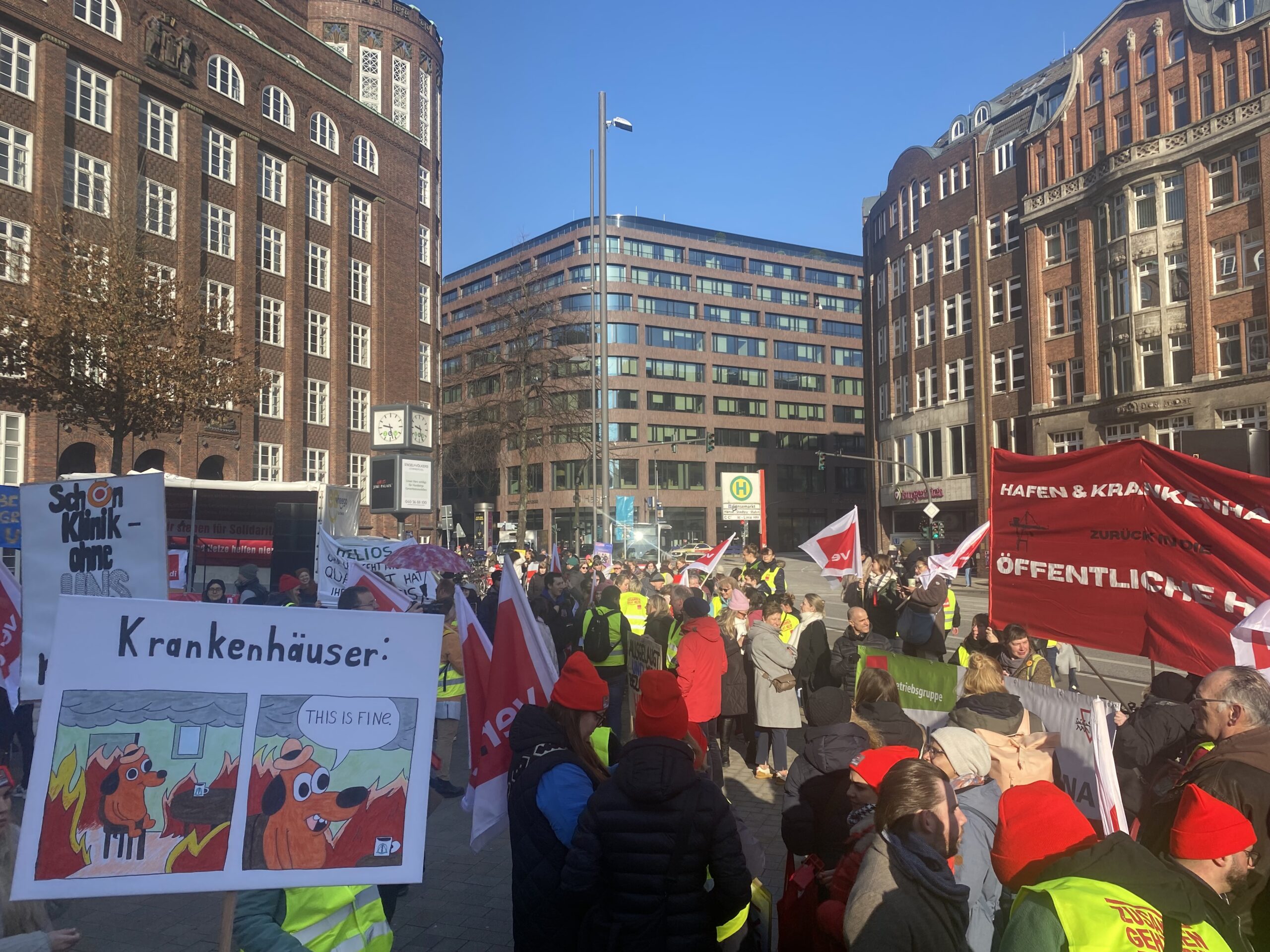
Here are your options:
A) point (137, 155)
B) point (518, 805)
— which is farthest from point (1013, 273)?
point (518, 805)

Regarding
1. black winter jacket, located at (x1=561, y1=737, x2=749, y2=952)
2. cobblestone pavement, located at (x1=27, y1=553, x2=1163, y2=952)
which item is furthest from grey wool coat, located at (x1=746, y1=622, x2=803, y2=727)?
black winter jacket, located at (x1=561, y1=737, x2=749, y2=952)

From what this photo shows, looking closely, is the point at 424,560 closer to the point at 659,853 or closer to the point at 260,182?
the point at 659,853

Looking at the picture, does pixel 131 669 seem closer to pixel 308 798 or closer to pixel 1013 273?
pixel 308 798

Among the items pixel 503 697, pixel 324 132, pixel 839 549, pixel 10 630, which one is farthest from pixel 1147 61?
pixel 10 630

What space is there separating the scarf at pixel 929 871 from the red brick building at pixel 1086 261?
36.2 m

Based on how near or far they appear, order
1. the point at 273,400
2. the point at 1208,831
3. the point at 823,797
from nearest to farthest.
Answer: the point at 1208,831, the point at 823,797, the point at 273,400

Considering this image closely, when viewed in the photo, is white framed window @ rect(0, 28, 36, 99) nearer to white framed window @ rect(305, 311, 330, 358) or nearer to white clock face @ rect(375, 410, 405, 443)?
white framed window @ rect(305, 311, 330, 358)

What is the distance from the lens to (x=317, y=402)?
40438mm

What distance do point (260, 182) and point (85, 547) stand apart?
3642 cm

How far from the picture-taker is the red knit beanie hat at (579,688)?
3.94m

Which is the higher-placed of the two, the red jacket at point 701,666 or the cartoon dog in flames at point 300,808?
the cartoon dog in flames at point 300,808

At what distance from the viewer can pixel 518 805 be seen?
12.0 feet

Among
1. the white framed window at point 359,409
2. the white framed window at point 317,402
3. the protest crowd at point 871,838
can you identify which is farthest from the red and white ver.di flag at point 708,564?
the white framed window at point 359,409

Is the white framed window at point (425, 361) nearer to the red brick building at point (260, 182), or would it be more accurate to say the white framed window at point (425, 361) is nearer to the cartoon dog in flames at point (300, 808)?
the red brick building at point (260, 182)
